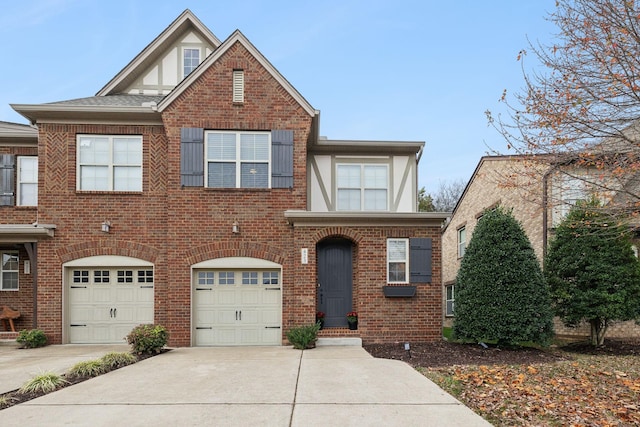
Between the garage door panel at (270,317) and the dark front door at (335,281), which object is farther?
the dark front door at (335,281)

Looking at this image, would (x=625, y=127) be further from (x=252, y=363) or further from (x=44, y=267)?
(x=44, y=267)

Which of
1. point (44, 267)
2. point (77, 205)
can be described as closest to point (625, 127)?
point (77, 205)

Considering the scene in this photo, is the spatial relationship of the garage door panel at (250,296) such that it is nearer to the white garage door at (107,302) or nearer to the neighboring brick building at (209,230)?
the neighboring brick building at (209,230)

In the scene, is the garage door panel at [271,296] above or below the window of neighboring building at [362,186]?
below

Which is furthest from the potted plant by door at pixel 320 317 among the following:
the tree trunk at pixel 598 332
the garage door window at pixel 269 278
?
the tree trunk at pixel 598 332

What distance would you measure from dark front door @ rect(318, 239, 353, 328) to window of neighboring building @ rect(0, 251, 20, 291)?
30.9ft

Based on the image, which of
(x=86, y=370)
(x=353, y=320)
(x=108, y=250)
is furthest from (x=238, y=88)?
(x=86, y=370)

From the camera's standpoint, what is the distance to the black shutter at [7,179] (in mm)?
13836

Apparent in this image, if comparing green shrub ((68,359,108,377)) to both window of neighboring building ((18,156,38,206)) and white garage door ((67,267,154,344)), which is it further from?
window of neighboring building ((18,156,38,206))

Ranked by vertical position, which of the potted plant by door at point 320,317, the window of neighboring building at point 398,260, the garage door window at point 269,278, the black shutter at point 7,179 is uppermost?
the black shutter at point 7,179

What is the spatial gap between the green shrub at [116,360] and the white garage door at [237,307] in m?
2.84

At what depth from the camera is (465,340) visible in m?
11.9

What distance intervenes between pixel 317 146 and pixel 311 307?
4951mm

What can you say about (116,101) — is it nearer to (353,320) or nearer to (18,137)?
(18,137)
